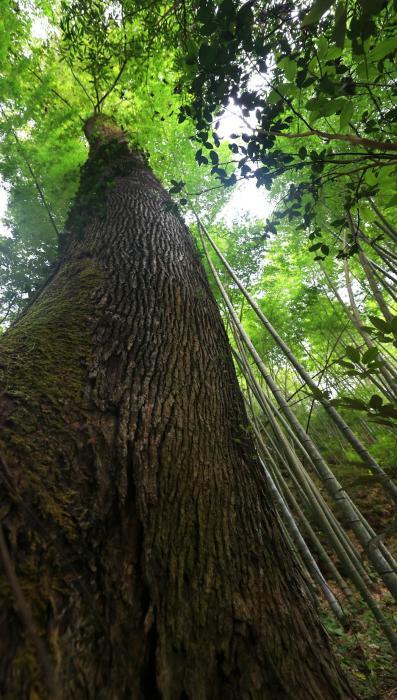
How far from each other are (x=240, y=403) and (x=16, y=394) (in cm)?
100

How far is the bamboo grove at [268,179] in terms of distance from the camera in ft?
3.70

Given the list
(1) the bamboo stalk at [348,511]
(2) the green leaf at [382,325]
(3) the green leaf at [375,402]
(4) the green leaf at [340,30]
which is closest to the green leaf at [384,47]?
(4) the green leaf at [340,30]

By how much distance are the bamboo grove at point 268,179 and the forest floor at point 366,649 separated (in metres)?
0.09

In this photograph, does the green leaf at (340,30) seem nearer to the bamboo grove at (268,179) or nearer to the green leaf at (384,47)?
the bamboo grove at (268,179)

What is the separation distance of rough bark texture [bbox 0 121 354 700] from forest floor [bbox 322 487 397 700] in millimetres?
445

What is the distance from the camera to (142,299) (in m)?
1.75

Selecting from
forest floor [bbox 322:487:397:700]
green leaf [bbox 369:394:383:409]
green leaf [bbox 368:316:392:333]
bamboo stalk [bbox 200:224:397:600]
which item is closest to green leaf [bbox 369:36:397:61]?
green leaf [bbox 368:316:392:333]

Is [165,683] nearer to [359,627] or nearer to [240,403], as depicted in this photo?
[240,403]

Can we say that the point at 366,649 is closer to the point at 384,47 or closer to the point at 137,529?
the point at 137,529

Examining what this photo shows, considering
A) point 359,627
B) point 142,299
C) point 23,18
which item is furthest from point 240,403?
point 23,18

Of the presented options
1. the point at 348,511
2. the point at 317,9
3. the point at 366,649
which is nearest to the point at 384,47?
the point at 317,9

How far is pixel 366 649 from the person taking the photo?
1.77m

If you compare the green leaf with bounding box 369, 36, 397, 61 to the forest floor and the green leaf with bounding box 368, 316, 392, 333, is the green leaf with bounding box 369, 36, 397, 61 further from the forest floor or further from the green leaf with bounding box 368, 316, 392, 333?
the forest floor

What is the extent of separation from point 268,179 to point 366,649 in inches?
98.7
